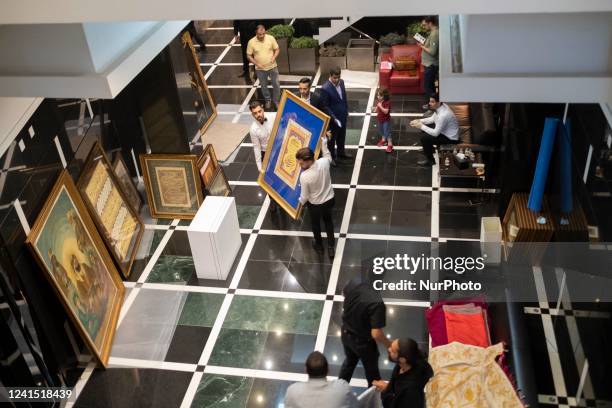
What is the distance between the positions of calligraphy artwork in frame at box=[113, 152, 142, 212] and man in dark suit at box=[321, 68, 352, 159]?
2859mm

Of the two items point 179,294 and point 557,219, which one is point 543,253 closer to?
point 557,219

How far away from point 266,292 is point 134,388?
1.82m

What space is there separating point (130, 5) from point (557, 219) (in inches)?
204

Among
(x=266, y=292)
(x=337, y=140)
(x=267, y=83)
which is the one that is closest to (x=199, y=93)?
(x=267, y=83)

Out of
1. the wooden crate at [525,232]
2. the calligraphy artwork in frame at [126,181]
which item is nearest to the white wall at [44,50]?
the calligraphy artwork in frame at [126,181]

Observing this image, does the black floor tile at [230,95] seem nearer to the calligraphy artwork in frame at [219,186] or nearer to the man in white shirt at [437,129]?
the calligraphy artwork in frame at [219,186]

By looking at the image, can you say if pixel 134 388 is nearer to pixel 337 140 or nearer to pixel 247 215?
pixel 247 215

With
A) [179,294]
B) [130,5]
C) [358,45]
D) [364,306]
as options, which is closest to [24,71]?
[130,5]

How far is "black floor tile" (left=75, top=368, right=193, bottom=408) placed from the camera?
6.33 m

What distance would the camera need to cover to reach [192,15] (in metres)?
2.99

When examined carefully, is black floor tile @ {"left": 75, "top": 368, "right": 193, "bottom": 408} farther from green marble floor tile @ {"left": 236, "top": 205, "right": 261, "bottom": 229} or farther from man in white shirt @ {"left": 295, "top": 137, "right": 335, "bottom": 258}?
green marble floor tile @ {"left": 236, "top": 205, "right": 261, "bottom": 229}

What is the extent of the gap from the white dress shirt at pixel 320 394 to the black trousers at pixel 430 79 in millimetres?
7130

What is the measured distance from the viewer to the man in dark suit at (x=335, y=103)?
9227mm

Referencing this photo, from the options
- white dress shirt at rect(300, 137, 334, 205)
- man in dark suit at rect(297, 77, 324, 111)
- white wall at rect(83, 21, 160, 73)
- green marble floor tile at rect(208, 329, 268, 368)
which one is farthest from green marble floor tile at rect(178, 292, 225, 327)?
white wall at rect(83, 21, 160, 73)
